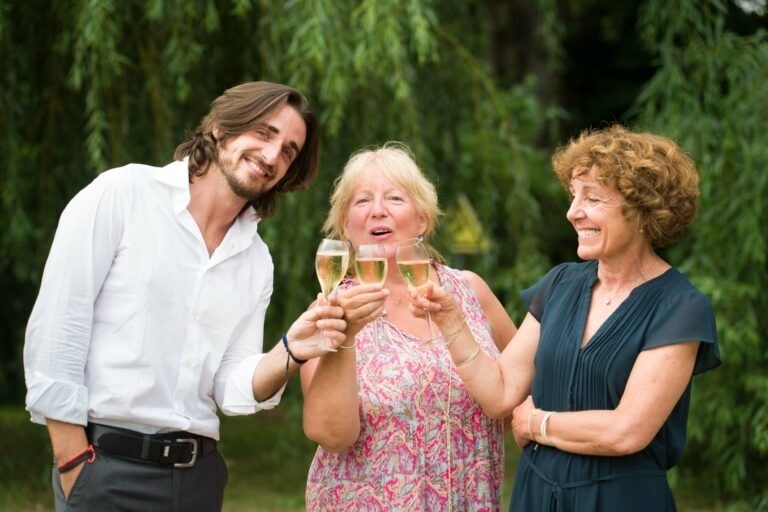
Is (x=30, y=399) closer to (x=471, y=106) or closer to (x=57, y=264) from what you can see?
(x=57, y=264)

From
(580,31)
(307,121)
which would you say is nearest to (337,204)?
(307,121)

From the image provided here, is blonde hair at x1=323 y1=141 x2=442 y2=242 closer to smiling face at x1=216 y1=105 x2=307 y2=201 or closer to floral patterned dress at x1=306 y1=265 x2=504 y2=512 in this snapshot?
smiling face at x1=216 y1=105 x2=307 y2=201

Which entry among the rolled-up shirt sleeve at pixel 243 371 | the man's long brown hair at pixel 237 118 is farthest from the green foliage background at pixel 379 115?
the rolled-up shirt sleeve at pixel 243 371

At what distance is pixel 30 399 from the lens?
3.10 meters

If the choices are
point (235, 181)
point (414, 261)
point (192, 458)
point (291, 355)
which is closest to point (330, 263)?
point (414, 261)

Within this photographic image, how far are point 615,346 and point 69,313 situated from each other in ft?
4.88

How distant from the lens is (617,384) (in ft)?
10.0

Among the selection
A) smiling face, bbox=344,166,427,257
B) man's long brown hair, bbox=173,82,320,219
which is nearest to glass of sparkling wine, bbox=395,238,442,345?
smiling face, bbox=344,166,427,257

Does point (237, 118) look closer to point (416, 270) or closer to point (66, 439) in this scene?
point (416, 270)

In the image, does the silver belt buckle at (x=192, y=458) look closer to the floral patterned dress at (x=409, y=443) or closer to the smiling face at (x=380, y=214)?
the floral patterned dress at (x=409, y=443)

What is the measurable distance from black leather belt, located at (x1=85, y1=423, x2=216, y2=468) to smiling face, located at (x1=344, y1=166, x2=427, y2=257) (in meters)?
0.82

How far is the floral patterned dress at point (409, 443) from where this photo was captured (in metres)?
3.38

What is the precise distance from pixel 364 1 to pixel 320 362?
2.97m

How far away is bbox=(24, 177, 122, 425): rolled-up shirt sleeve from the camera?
3062mm
